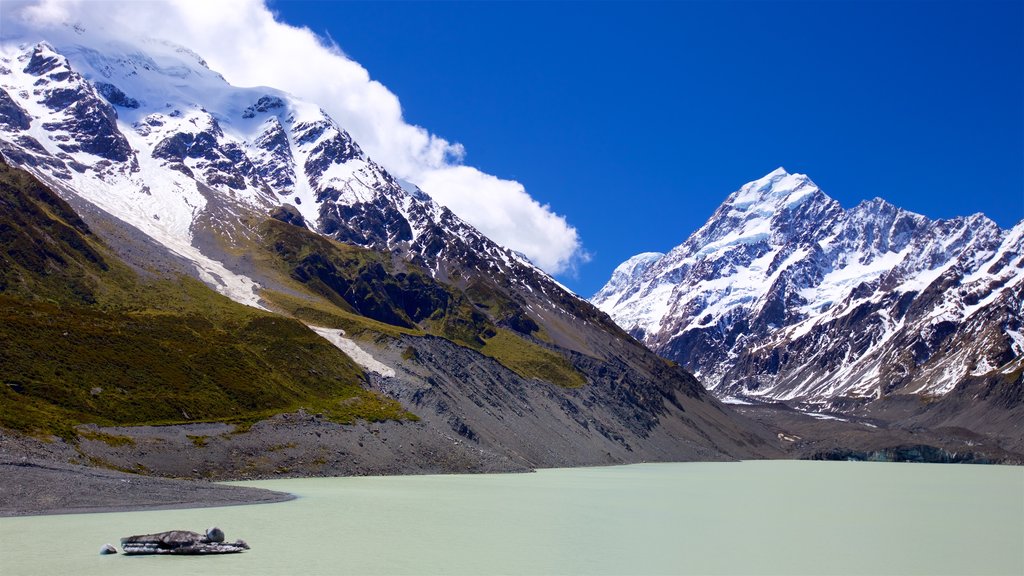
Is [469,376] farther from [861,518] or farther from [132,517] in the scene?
[132,517]

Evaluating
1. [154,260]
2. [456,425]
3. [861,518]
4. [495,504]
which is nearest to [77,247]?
[154,260]

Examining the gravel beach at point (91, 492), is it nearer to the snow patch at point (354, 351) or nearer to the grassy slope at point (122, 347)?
the grassy slope at point (122, 347)

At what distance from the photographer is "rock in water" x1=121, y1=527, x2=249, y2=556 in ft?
149

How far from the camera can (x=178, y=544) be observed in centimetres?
4628

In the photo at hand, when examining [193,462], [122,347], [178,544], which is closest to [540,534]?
[178,544]

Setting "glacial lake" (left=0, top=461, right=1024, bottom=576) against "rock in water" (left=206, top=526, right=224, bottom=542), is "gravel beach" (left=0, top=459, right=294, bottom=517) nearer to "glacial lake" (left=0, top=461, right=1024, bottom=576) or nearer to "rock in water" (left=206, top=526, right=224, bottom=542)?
"glacial lake" (left=0, top=461, right=1024, bottom=576)

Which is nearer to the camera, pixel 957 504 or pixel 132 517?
pixel 132 517

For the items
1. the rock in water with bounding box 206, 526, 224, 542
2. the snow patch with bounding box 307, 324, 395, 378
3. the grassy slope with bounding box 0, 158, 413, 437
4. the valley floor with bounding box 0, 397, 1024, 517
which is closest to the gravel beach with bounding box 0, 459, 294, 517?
the valley floor with bounding box 0, 397, 1024, 517

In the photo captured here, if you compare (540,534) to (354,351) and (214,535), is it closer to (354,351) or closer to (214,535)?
(214,535)

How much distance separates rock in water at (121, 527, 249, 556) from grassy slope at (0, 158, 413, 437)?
42.0 meters

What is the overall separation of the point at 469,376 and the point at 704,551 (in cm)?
11300

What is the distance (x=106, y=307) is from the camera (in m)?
137

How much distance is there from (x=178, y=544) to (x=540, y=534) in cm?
→ 2177

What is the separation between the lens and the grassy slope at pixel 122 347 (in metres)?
95.4
